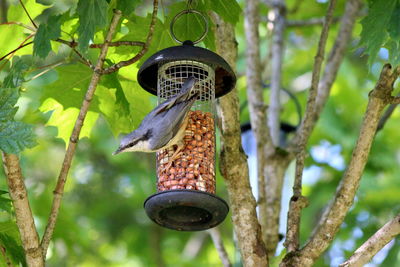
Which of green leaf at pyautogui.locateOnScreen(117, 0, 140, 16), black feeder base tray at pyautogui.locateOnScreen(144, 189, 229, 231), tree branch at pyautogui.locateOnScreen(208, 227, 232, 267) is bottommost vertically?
black feeder base tray at pyautogui.locateOnScreen(144, 189, 229, 231)

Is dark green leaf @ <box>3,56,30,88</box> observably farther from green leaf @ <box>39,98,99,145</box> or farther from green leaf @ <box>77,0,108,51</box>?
green leaf @ <box>39,98,99,145</box>

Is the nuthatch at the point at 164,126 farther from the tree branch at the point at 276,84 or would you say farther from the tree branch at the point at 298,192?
the tree branch at the point at 276,84

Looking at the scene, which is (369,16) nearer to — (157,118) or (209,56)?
(209,56)

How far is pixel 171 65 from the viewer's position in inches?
161

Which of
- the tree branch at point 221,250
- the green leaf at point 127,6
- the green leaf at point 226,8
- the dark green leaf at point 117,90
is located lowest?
the tree branch at point 221,250

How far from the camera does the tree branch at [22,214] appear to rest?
11.8ft

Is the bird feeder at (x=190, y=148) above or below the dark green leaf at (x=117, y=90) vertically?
below

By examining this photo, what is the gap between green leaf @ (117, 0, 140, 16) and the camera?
3.56 meters

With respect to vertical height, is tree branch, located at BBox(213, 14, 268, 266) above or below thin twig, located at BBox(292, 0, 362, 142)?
below

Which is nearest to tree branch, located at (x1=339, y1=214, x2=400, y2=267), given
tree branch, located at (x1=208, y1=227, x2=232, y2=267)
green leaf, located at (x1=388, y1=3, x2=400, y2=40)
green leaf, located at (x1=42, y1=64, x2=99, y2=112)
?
green leaf, located at (x1=388, y1=3, x2=400, y2=40)

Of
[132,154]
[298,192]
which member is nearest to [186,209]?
[298,192]

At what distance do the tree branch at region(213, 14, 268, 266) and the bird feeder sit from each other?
9 centimetres

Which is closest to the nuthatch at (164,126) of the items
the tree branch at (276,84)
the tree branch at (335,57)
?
the tree branch at (335,57)

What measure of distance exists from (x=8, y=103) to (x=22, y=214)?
565mm
